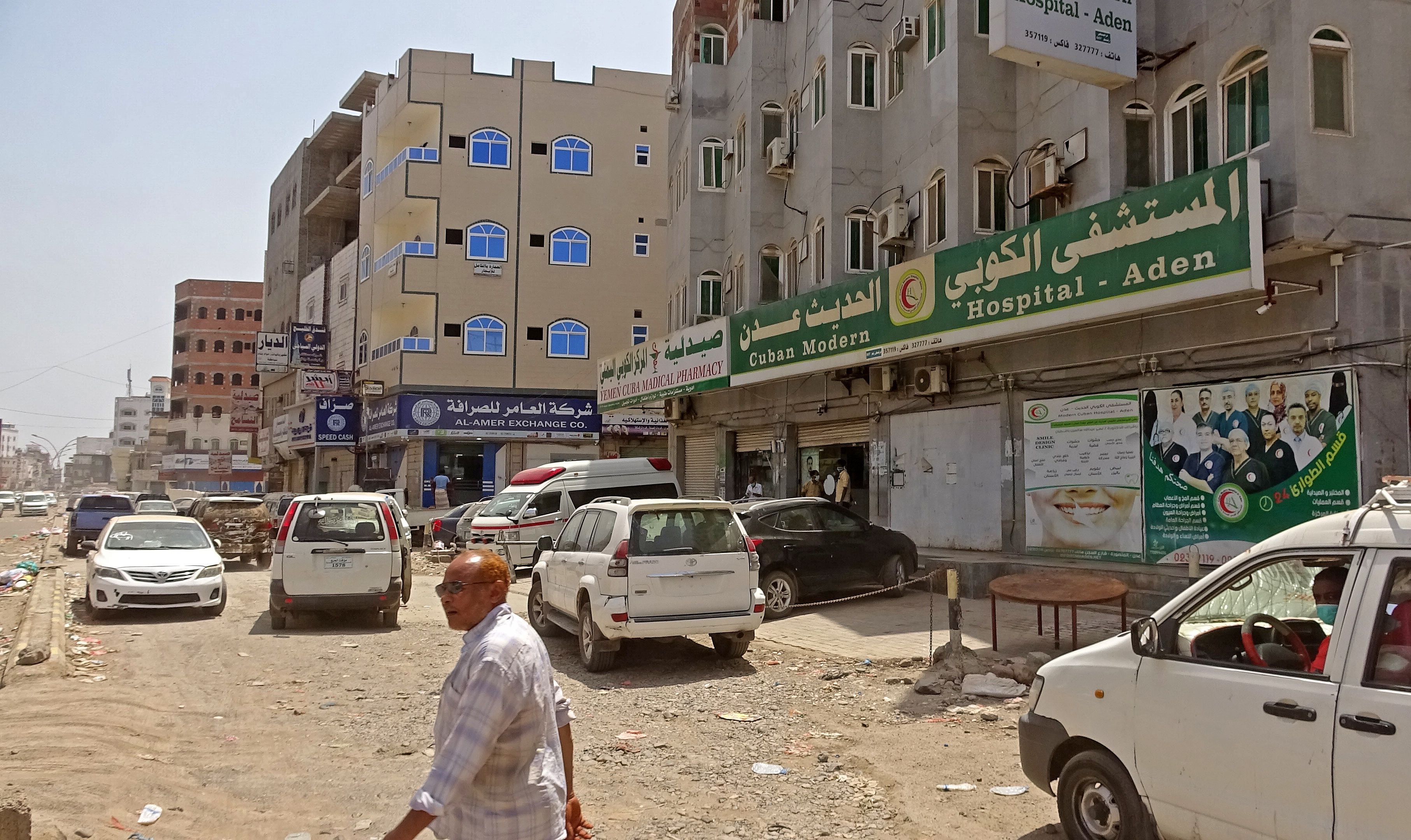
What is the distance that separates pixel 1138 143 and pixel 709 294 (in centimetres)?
1448

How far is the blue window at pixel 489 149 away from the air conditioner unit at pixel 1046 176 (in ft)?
98.0

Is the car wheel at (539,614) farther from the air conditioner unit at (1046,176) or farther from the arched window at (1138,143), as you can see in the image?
the arched window at (1138,143)

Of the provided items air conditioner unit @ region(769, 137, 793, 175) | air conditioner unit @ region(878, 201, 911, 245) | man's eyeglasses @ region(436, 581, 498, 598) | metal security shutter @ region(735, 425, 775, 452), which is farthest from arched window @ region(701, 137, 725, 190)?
man's eyeglasses @ region(436, 581, 498, 598)

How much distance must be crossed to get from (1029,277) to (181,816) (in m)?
12.3

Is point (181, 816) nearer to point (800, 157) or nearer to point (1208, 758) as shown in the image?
point (1208, 758)

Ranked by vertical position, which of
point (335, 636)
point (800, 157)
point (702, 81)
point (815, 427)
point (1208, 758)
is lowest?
point (335, 636)

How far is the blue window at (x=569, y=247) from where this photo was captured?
43000mm

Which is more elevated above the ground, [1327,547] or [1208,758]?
[1327,547]

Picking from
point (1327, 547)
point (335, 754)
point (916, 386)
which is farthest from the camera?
point (916, 386)

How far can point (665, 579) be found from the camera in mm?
10117

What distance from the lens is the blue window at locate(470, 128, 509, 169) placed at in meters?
42.4

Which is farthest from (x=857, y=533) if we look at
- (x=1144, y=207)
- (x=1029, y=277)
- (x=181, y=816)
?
(x=181, y=816)

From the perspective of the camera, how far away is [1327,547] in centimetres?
412

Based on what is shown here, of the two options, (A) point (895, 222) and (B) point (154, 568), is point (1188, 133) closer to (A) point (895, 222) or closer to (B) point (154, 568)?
(A) point (895, 222)
